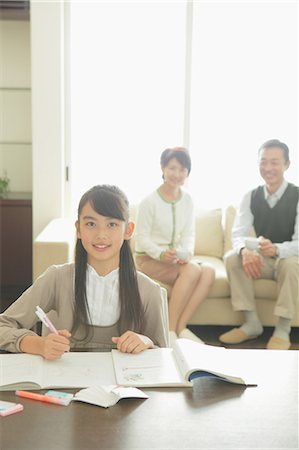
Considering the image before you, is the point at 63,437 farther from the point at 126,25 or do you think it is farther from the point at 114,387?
the point at 126,25

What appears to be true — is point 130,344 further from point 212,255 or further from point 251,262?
point 212,255

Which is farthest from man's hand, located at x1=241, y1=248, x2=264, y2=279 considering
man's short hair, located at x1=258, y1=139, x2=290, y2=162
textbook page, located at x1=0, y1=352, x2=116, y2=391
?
textbook page, located at x1=0, y1=352, x2=116, y2=391

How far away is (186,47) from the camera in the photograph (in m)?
4.97

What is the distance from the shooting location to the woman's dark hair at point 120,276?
195 centimetres

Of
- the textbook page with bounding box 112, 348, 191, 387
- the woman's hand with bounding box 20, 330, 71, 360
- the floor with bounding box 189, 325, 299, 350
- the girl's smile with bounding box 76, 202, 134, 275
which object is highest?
the girl's smile with bounding box 76, 202, 134, 275

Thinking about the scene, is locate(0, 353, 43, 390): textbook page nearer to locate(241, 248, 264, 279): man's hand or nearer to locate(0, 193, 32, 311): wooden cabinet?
locate(241, 248, 264, 279): man's hand

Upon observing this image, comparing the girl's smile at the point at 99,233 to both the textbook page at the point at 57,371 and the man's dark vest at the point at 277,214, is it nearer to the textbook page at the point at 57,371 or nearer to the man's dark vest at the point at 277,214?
the textbook page at the point at 57,371

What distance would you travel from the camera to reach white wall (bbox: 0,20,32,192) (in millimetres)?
5332

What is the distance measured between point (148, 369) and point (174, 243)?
8.36ft

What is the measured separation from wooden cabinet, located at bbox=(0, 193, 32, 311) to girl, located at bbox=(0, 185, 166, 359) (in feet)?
10.2

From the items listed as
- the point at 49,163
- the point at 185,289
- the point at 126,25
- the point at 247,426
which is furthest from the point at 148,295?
the point at 126,25

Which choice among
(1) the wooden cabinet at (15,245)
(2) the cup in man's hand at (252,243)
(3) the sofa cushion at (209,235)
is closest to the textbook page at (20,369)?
(2) the cup in man's hand at (252,243)

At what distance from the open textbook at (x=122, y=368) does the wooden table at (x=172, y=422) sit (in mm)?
29

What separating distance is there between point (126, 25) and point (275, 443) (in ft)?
13.6
